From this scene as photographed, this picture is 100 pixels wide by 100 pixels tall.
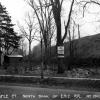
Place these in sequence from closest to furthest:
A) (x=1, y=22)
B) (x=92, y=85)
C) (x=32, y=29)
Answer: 1. (x=92, y=85)
2. (x=32, y=29)
3. (x=1, y=22)

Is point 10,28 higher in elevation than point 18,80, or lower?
higher

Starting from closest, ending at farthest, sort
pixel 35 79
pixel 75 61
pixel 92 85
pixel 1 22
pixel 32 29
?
1. pixel 92 85
2. pixel 35 79
3. pixel 75 61
4. pixel 32 29
5. pixel 1 22

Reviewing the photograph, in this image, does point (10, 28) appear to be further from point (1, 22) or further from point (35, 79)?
point (35, 79)

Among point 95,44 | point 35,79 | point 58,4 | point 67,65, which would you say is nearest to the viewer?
point 35,79

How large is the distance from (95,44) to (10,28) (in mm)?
23235

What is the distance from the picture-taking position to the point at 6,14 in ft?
168

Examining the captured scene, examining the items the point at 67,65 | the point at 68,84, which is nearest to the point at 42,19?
the point at 67,65

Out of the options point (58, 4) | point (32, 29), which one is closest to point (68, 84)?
point (58, 4)

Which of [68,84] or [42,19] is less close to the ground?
[42,19]

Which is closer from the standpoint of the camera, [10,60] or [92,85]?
[92,85]

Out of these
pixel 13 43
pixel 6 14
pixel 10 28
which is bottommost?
pixel 13 43

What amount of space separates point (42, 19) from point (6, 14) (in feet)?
64.2

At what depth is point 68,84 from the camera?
1647 centimetres

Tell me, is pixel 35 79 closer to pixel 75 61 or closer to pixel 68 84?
pixel 68 84
